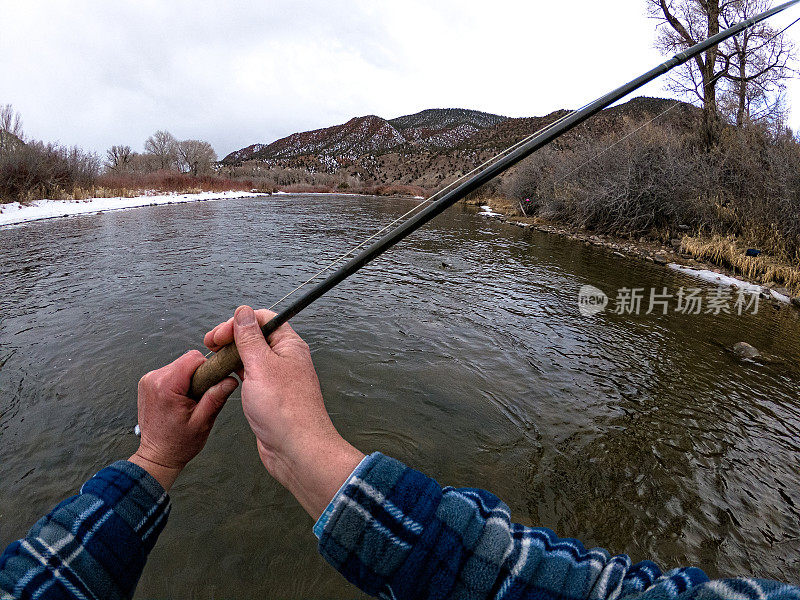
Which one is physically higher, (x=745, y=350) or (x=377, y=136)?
(x=377, y=136)

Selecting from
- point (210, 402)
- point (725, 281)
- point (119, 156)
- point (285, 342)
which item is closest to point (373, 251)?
point (285, 342)

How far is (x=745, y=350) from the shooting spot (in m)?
5.19

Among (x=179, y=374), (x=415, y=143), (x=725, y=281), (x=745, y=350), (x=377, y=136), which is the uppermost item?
(x=377, y=136)

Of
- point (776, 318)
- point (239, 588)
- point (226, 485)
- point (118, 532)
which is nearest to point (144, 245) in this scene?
point (226, 485)

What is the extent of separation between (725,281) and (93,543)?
11.7 m

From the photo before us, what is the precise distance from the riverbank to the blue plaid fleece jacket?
979 cm

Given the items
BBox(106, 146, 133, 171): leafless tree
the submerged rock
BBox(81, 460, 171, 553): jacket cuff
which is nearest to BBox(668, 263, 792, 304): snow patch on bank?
the submerged rock

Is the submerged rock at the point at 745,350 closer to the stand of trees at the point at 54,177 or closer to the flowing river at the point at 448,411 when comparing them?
the flowing river at the point at 448,411

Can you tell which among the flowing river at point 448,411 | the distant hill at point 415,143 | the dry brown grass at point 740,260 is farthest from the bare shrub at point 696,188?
the flowing river at point 448,411

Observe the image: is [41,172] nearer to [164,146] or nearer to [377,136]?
[164,146]

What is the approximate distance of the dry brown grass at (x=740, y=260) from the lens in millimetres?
8301

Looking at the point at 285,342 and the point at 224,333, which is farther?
the point at 224,333

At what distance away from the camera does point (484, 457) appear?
3.11 meters

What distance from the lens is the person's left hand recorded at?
4.00 feet
